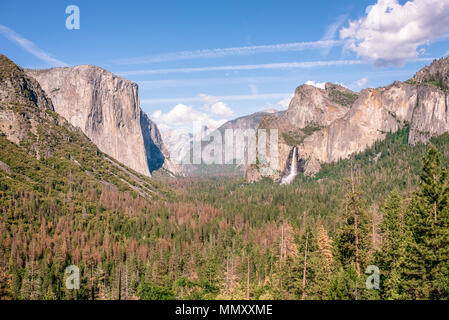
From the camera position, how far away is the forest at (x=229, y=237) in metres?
24.3

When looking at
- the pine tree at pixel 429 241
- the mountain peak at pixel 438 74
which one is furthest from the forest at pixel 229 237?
the mountain peak at pixel 438 74

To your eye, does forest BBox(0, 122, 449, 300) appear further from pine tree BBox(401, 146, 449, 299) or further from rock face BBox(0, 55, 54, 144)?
rock face BBox(0, 55, 54, 144)

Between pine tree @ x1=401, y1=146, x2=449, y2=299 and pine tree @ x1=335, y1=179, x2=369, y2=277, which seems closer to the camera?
pine tree @ x1=401, y1=146, x2=449, y2=299

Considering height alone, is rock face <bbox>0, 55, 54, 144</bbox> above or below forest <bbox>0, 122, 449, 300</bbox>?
above

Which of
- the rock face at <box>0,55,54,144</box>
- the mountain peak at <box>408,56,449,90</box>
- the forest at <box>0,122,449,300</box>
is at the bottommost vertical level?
the forest at <box>0,122,449,300</box>

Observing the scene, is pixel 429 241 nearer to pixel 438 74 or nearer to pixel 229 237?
pixel 229 237

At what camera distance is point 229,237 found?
86250mm

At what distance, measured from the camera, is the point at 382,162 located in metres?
164

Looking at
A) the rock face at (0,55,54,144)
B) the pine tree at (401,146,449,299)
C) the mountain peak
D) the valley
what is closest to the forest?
the pine tree at (401,146,449,299)

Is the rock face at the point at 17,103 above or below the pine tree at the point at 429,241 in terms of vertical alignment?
above

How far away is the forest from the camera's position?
2430 cm

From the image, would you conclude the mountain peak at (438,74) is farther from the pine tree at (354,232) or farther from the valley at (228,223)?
the pine tree at (354,232)

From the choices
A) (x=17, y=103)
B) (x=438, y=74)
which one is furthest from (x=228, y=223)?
(x=438, y=74)
